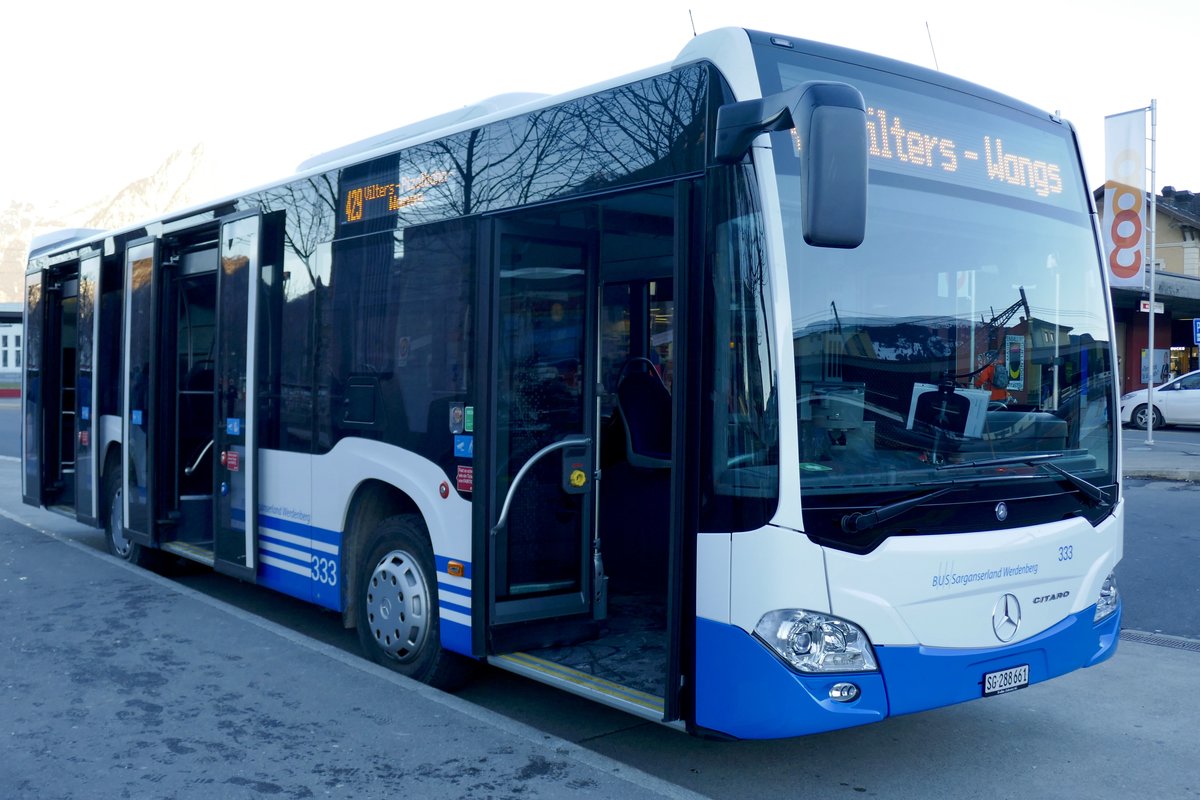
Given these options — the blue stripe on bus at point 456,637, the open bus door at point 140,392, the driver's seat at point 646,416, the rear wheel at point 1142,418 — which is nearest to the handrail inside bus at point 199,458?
the open bus door at point 140,392

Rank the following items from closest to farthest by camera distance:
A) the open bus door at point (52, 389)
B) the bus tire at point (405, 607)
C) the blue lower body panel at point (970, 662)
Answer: the blue lower body panel at point (970, 662) < the bus tire at point (405, 607) < the open bus door at point (52, 389)

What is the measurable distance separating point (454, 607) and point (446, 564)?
219 millimetres

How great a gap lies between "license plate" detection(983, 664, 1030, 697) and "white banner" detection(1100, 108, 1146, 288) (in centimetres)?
1509

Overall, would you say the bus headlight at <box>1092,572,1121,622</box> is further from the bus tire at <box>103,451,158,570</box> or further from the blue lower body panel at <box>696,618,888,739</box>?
the bus tire at <box>103,451,158,570</box>

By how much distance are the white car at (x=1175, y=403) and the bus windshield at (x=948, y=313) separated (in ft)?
73.6

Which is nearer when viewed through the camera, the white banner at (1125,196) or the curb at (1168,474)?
the curb at (1168,474)

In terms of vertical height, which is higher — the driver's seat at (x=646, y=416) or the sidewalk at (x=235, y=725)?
the driver's seat at (x=646, y=416)

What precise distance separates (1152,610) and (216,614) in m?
6.60

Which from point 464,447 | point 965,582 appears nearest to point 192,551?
point 464,447

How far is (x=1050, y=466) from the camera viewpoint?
4789 mm

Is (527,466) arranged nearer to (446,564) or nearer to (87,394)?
(446,564)

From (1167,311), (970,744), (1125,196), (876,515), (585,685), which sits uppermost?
(1125,196)

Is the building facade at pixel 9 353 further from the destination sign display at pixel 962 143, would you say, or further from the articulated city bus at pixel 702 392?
the destination sign display at pixel 962 143

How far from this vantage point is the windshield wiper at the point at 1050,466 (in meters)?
4.57
